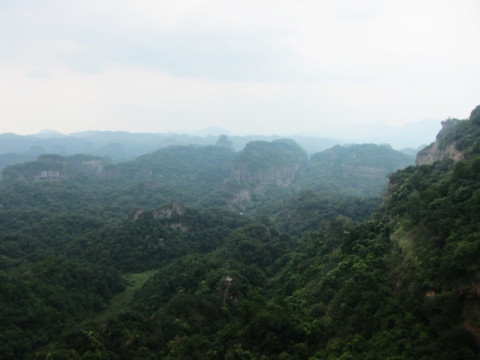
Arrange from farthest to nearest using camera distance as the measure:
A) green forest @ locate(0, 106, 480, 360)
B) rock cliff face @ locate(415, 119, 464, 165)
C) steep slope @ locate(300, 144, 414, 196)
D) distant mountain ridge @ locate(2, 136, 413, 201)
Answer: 1. steep slope @ locate(300, 144, 414, 196)
2. distant mountain ridge @ locate(2, 136, 413, 201)
3. rock cliff face @ locate(415, 119, 464, 165)
4. green forest @ locate(0, 106, 480, 360)

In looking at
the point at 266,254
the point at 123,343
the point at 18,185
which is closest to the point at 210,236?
the point at 266,254

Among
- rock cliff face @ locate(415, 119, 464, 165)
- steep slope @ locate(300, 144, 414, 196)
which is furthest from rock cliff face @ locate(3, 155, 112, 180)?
rock cliff face @ locate(415, 119, 464, 165)

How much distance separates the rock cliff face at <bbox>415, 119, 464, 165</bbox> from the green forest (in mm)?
600

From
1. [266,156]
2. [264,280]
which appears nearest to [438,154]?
[264,280]

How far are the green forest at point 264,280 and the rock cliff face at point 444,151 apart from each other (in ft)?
1.97

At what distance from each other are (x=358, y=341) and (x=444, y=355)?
572cm

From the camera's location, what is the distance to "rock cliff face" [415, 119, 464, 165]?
46.5 metres

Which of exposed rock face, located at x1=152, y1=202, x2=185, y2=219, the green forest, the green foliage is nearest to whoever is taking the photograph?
the green forest

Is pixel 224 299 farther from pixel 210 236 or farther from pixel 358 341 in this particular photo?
pixel 210 236

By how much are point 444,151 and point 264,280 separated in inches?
1386

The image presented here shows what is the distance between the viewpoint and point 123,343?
26234 mm

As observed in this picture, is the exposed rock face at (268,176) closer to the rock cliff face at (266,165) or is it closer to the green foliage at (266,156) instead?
the rock cliff face at (266,165)

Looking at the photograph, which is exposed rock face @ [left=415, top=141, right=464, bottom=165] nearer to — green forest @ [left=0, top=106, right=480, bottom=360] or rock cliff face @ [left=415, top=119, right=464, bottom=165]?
rock cliff face @ [left=415, top=119, right=464, bottom=165]

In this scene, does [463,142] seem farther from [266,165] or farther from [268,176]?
[266,165]
